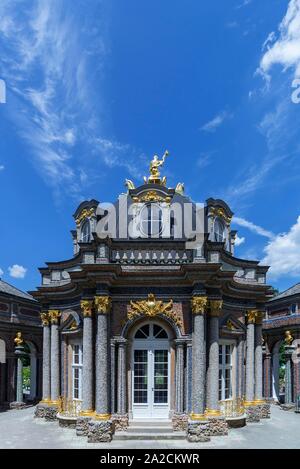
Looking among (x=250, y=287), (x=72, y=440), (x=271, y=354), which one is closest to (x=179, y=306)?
(x=250, y=287)

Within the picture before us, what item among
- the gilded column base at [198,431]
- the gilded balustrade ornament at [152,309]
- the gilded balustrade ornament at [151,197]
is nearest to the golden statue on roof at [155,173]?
the gilded balustrade ornament at [151,197]

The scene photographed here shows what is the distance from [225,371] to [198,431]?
12.5 feet

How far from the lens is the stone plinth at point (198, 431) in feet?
48.1

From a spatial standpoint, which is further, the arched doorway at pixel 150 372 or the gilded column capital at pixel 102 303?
the arched doorway at pixel 150 372

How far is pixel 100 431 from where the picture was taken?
48.5 ft

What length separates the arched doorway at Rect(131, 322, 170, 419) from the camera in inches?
633

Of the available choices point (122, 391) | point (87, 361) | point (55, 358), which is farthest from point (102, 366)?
point (55, 358)

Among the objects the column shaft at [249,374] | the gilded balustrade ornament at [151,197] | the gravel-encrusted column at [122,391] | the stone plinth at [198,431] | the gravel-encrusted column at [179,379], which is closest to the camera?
the stone plinth at [198,431]

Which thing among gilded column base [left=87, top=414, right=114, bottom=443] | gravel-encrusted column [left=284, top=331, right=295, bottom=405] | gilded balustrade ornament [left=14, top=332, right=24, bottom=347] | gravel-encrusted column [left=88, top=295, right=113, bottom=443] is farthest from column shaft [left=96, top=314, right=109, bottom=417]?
gravel-encrusted column [left=284, top=331, right=295, bottom=405]

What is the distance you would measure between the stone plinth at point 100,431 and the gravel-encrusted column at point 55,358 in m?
4.94

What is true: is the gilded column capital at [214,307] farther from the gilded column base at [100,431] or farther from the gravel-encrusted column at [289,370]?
the gravel-encrusted column at [289,370]

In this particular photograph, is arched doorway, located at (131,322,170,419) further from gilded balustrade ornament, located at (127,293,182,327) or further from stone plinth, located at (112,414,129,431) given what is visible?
gilded balustrade ornament, located at (127,293,182,327)

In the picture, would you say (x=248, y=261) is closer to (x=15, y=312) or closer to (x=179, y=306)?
(x=179, y=306)

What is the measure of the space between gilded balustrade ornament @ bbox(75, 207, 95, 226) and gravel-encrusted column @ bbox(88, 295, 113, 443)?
5486mm
